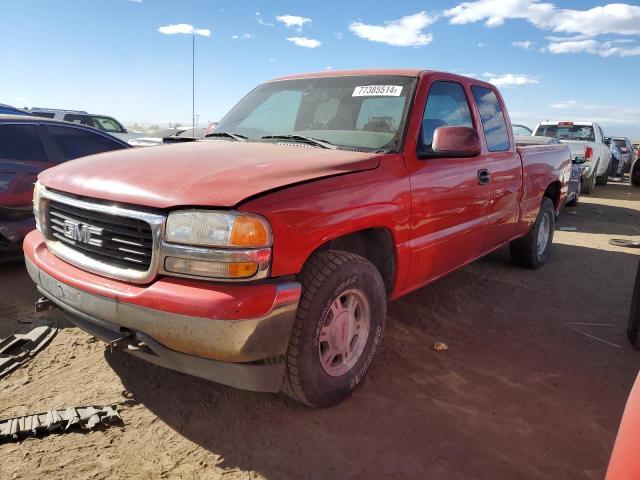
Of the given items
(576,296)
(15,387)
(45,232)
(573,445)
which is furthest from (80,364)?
(576,296)

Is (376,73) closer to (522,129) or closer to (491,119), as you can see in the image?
(491,119)

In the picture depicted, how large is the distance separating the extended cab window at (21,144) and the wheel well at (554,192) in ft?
17.9

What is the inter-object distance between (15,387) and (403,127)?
271 cm

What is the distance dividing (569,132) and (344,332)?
1323 cm

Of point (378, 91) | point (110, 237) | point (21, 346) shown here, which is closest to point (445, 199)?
point (378, 91)

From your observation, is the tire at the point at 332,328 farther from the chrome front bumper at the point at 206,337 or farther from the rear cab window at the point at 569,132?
the rear cab window at the point at 569,132

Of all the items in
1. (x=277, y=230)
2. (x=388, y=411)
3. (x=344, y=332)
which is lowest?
(x=388, y=411)

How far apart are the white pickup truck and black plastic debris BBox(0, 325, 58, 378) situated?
12.1 m

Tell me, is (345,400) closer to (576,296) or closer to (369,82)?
(369,82)

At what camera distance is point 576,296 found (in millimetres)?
4727

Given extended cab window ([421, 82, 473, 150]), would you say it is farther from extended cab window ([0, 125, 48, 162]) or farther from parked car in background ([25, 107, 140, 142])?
parked car in background ([25, 107, 140, 142])

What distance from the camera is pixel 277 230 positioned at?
84.7 inches

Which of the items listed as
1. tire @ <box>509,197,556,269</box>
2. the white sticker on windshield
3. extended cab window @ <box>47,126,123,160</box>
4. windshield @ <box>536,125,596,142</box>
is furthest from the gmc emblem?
windshield @ <box>536,125,596,142</box>

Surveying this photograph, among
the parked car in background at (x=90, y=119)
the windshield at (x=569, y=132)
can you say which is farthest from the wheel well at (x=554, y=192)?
the parked car in background at (x=90, y=119)
